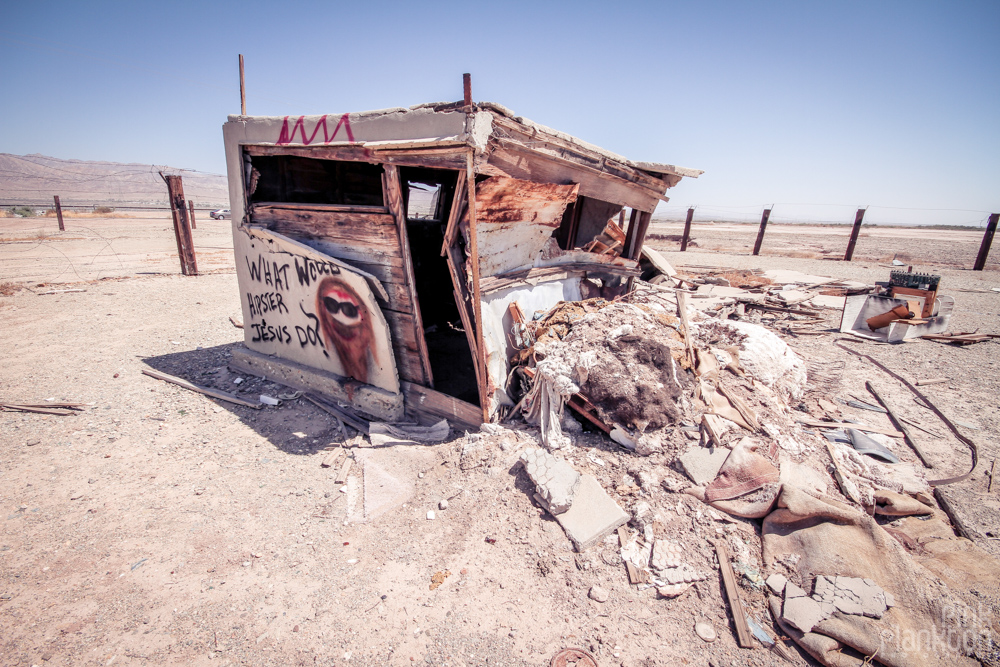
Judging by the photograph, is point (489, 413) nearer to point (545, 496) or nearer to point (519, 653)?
point (545, 496)

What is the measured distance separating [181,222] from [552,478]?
12.6 m

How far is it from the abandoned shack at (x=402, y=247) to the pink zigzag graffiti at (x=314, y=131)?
2 centimetres

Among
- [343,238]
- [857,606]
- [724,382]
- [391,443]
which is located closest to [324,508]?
[391,443]

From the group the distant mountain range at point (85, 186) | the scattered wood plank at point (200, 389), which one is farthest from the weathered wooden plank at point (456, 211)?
the distant mountain range at point (85, 186)

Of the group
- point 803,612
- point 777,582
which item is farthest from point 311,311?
point 803,612

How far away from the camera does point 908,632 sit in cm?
240

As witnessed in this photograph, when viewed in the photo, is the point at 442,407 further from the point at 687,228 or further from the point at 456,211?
the point at 687,228

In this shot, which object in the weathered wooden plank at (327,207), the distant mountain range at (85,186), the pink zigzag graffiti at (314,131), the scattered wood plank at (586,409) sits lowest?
the scattered wood plank at (586,409)

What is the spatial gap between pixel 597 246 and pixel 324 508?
4.63 meters

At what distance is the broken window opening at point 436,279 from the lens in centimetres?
625

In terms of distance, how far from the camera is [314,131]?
438cm

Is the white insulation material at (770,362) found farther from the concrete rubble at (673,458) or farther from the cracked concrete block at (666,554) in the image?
the cracked concrete block at (666,554)

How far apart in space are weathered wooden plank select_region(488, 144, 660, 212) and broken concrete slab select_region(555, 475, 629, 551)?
2.83m

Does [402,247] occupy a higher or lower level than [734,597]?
higher
